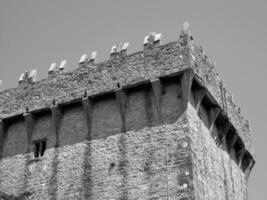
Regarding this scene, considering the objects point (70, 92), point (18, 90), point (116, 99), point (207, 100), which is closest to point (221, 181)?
point (207, 100)

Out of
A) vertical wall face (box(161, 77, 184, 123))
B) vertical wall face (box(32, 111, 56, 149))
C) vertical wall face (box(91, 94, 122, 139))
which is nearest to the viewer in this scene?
vertical wall face (box(161, 77, 184, 123))

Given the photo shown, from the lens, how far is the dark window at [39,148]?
85.0 ft

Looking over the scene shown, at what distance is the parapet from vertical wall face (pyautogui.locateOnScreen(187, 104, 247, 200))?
1.51 metres

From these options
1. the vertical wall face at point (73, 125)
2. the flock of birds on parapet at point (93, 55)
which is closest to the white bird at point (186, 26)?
the flock of birds on parapet at point (93, 55)

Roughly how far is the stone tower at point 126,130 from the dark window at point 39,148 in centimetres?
4

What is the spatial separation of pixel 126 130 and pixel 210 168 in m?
3.30

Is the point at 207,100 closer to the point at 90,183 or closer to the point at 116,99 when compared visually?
the point at 116,99

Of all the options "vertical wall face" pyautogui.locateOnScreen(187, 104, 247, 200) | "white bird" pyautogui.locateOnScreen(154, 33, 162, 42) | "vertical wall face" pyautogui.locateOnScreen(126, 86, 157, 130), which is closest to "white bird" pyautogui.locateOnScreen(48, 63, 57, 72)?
"vertical wall face" pyautogui.locateOnScreen(126, 86, 157, 130)

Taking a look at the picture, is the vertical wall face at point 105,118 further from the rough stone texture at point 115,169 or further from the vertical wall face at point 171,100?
the vertical wall face at point 171,100

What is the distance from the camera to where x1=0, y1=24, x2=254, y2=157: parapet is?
24.5m

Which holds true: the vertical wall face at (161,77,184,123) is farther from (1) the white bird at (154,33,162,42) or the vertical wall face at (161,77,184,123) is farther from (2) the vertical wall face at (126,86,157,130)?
(1) the white bird at (154,33,162,42)

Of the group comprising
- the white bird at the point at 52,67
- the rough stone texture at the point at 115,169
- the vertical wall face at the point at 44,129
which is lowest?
the rough stone texture at the point at 115,169

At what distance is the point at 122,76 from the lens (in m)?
25.1

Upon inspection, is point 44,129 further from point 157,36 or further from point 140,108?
point 157,36
